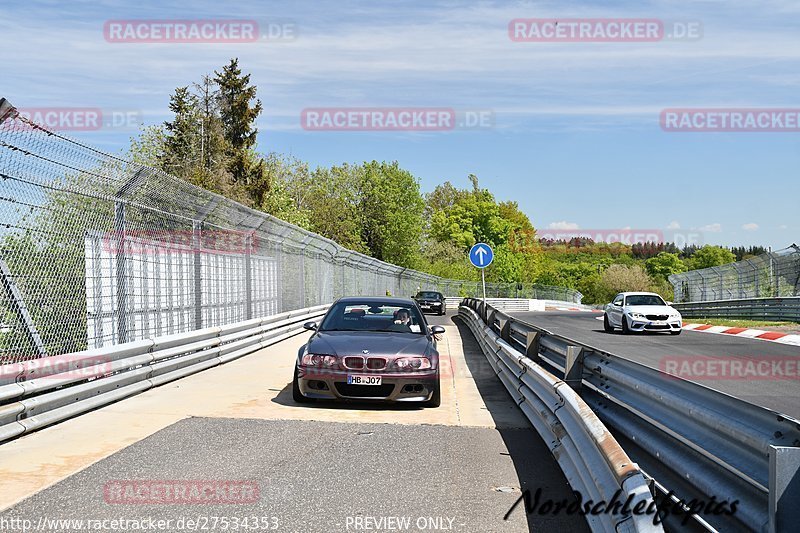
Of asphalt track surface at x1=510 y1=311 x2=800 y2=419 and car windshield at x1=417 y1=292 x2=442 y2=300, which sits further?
car windshield at x1=417 y1=292 x2=442 y2=300

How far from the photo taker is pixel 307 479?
6148 millimetres

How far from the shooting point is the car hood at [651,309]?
24.6 m

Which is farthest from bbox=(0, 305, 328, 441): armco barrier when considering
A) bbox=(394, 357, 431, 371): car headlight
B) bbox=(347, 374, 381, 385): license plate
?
bbox=(394, 357, 431, 371): car headlight

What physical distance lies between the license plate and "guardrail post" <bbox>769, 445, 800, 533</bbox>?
22.9 feet

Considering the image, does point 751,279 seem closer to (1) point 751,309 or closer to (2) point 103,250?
(1) point 751,309

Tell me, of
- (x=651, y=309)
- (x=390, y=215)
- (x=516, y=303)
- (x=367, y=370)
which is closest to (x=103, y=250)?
(x=367, y=370)

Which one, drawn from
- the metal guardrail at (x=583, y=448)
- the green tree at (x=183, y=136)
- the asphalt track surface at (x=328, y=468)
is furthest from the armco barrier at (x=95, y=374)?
the green tree at (x=183, y=136)

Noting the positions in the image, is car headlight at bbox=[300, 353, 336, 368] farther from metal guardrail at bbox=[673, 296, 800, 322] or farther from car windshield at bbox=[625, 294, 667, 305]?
metal guardrail at bbox=[673, 296, 800, 322]

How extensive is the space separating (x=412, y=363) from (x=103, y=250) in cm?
384

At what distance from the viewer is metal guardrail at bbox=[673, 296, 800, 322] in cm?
2884

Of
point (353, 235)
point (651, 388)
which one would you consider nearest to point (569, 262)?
point (353, 235)

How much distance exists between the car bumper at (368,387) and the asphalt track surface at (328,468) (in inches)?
7.0

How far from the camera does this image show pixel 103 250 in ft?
33.4

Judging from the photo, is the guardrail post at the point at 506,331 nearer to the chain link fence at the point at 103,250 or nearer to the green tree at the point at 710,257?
the chain link fence at the point at 103,250
